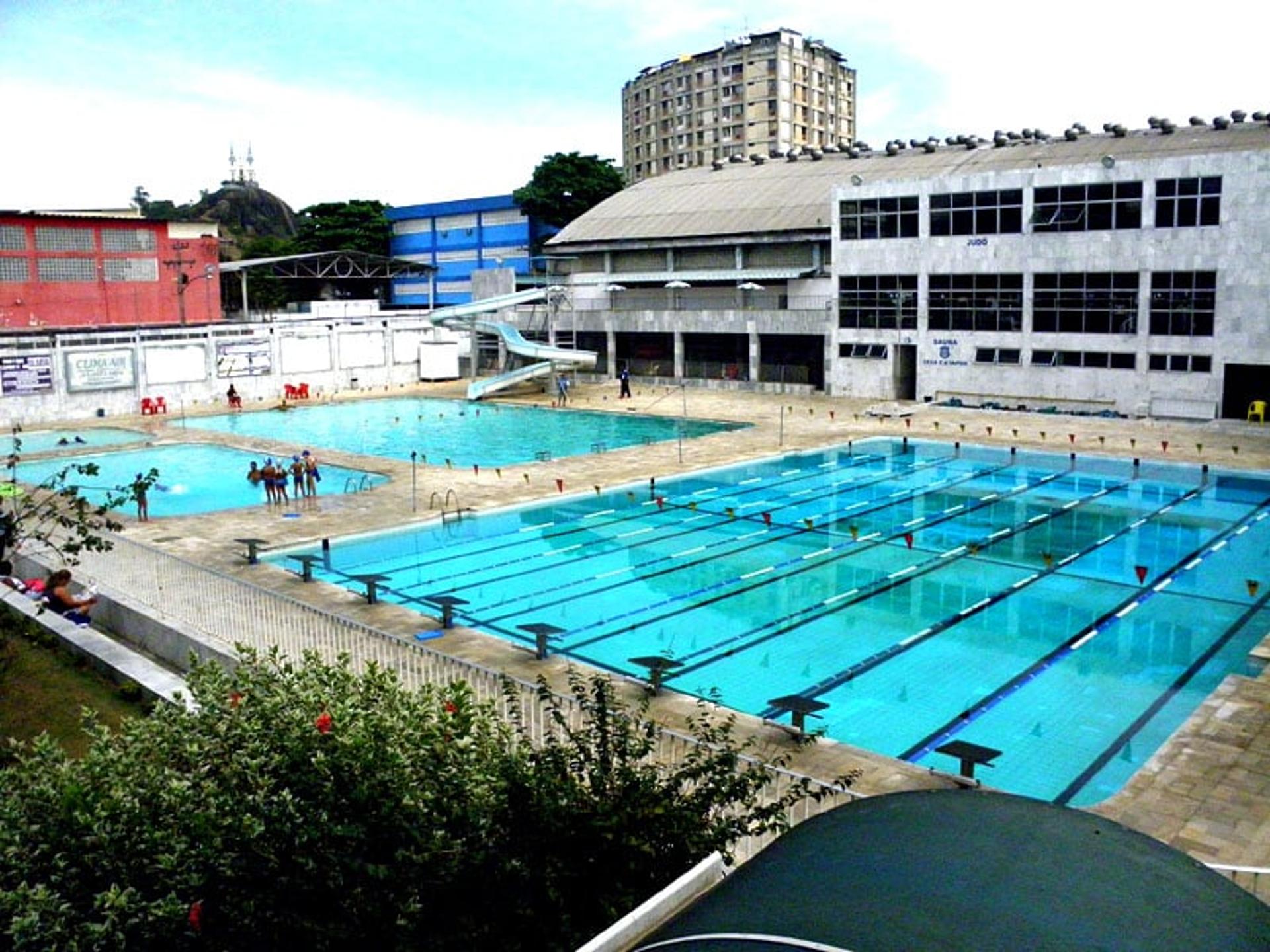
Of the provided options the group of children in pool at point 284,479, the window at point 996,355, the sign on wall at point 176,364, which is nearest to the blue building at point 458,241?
the sign on wall at point 176,364

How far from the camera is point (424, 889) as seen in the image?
6062 millimetres

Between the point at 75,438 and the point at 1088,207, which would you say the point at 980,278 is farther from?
the point at 75,438

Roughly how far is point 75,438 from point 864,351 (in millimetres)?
29563

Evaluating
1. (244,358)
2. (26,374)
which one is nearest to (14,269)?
(244,358)

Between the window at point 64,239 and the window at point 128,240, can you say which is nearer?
the window at point 64,239

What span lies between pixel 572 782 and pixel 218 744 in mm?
2193

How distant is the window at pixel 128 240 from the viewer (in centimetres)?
5629

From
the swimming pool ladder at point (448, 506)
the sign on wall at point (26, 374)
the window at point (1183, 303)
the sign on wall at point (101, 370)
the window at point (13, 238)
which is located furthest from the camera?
the window at point (13, 238)

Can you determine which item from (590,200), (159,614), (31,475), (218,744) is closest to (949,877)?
(218,744)

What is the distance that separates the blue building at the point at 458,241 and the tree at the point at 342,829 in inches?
2847

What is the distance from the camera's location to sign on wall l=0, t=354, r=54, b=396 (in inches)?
1599

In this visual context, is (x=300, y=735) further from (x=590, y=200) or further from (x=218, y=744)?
(x=590, y=200)

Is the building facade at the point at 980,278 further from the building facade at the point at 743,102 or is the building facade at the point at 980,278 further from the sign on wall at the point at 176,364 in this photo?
the building facade at the point at 743,102

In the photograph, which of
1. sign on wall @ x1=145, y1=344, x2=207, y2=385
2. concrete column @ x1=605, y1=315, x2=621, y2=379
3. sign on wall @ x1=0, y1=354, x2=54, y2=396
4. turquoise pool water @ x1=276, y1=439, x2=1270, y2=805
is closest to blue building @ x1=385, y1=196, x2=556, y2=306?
concrete column @ x1=605, y1=315, x2=621, y2=379
